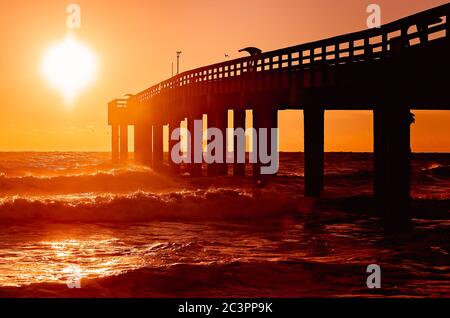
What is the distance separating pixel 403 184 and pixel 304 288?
301 inches

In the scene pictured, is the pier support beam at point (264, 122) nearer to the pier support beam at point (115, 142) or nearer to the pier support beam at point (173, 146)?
the pier support beam at point (173, 146)

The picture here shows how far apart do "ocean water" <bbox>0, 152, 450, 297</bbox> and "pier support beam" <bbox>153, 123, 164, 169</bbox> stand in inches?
982

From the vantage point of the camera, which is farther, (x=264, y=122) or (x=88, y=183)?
(x=88, y=183)

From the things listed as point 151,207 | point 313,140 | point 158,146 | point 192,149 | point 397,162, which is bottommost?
point 151,207

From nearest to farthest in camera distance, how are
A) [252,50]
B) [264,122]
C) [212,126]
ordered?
1. [264,122]
2. [252,50]
3. [212,126]

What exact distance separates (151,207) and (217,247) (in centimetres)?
935

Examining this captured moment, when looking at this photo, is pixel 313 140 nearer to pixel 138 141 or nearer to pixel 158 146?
pixel 158 146

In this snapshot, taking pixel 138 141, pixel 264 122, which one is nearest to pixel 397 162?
pixel 264 122

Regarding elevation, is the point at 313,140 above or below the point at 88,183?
above

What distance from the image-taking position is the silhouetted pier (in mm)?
18062

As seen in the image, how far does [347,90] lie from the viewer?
23.6 meters

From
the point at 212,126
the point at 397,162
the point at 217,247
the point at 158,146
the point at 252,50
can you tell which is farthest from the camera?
the point at 158,146
